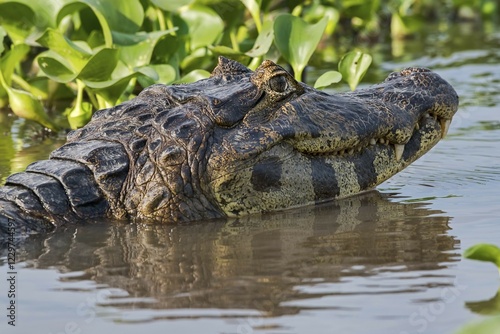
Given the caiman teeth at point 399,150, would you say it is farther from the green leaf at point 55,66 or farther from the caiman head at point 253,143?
the green leaf at point 55,66

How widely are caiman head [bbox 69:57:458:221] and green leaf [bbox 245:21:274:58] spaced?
6.52ft

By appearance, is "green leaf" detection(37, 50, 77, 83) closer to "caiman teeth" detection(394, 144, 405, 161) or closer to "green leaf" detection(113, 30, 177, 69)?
"green leaf" detection(113, 30, 177, 69)

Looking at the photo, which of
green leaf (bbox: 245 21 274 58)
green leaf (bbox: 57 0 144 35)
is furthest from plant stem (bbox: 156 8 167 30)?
green leaf (bbox: 245 21 274 58)

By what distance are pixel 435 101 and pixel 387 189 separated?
0.63 metres

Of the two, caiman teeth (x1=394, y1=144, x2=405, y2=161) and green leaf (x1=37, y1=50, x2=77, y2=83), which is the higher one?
green leaf (x1=37, y1=50, x2=77, y2=83)

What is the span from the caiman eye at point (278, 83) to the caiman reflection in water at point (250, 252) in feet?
2.26

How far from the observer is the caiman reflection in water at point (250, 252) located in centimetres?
427

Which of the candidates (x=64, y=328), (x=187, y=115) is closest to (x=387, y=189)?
(x=187, y=115)

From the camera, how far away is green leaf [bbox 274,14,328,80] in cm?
768

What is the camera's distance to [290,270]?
4.52 meters

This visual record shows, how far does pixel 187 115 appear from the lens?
550 centimetres

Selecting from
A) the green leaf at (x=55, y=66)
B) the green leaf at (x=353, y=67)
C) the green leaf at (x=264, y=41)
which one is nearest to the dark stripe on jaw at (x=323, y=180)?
the green leaf at (x=353, y=67)

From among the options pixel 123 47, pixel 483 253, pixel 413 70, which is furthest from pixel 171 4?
pixel 483 253

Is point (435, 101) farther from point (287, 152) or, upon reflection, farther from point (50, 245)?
point (50, 245)
